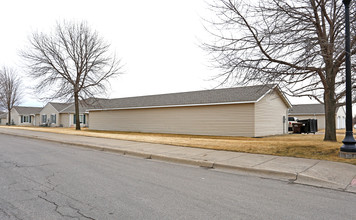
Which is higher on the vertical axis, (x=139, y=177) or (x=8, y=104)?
(x=8, y=104)

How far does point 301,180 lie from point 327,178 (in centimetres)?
61

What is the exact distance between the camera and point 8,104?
52406 mm

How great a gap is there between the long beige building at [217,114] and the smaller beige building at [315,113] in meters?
17.6

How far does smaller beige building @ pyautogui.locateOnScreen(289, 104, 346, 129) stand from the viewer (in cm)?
3988

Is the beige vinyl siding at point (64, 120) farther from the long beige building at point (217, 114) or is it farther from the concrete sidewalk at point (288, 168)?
the concrete sidewalk at point (288, 168)

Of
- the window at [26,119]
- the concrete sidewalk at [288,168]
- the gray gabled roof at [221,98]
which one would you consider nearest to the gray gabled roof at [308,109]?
the gray gabled roof at [221,98]

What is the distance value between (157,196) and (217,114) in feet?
55.6

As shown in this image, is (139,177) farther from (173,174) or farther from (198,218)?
(198,218)

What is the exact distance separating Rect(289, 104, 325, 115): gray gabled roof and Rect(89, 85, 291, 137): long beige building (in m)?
17.6

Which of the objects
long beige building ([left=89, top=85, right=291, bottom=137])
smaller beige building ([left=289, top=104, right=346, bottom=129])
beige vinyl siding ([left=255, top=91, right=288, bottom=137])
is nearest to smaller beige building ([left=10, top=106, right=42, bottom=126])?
long beige building ([left=89, top=85, right=291, bottom=137])

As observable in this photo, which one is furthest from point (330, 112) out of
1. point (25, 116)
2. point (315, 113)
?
point (25, 116)

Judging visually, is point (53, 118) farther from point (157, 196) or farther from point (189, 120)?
point (157, 196)

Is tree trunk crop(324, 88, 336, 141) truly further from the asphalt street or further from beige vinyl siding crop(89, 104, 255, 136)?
the asphalt street

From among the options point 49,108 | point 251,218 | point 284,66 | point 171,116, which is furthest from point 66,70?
point 251,218
